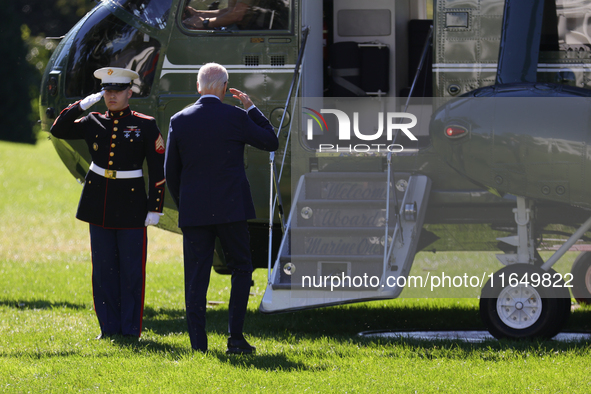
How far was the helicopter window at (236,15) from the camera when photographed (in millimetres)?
6328

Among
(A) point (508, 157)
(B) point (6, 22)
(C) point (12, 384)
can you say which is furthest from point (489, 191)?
(B) point (6, 22)

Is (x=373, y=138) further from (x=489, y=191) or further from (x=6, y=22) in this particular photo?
(x=6, y=22)

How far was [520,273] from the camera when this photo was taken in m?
5.61

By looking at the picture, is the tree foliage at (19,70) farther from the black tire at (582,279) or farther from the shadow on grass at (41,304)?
the black tire at (582,279)

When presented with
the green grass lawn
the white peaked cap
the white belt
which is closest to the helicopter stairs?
the green grass lawn

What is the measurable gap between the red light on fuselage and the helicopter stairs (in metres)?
0.47

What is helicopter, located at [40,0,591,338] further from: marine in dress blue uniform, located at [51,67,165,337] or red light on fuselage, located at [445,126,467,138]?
marine in dress blue uniform, located at [51,67,165,337]

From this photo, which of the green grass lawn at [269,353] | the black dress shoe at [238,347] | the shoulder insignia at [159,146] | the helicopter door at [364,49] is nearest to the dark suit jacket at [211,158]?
the shoulder insignia at [159,146]

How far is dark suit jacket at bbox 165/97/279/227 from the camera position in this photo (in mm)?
4754

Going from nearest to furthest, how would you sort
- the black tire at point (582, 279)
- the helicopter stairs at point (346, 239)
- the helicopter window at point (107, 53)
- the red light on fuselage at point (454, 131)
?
the helicopter stairs at point (346, 239)
the red light on fuselage at point (454, 131)
the helicopter window at point (107, 53)
the black tire at point (582, 279)

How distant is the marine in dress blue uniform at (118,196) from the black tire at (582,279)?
441 cm

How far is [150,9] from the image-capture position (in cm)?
659

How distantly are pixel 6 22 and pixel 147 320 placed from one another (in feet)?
103

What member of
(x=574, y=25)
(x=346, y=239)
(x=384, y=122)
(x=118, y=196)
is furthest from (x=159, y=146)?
(x=574, y=25)
